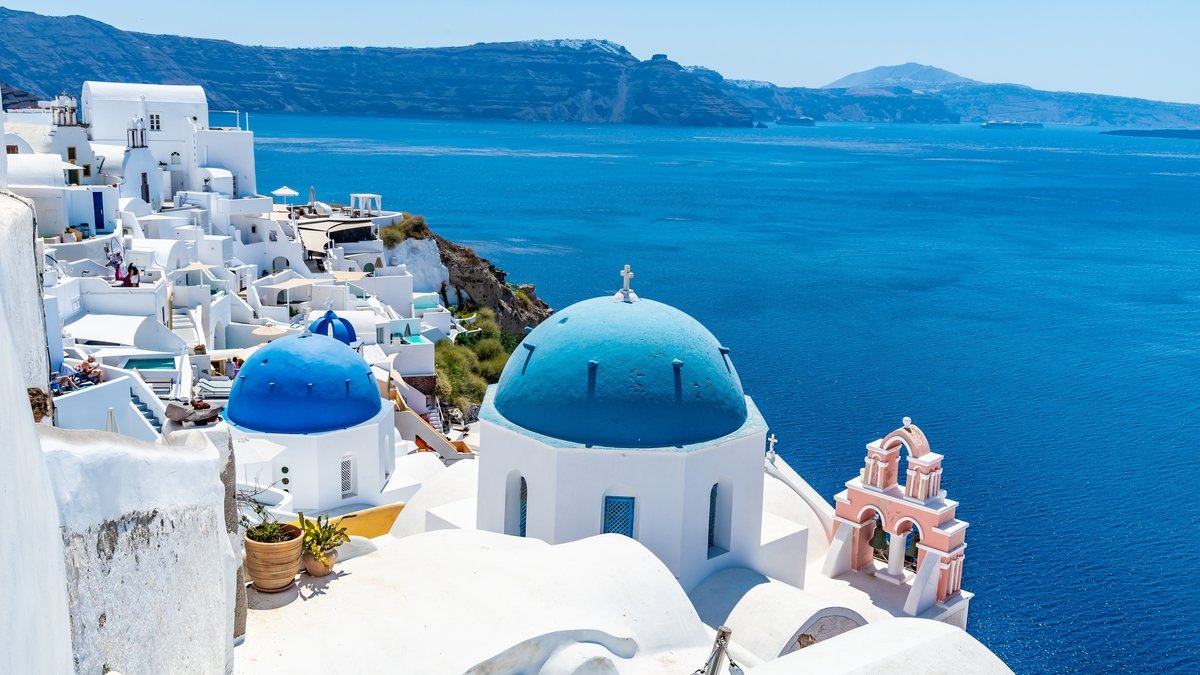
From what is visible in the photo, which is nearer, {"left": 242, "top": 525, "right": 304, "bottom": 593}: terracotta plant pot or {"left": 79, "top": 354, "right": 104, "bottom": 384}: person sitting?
{"left": 242, "top": 525, "right": 304, "bottom": 593}: terracotta plant pot

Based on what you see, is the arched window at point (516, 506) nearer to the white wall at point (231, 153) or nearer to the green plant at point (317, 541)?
the green plant at point (317, 541)

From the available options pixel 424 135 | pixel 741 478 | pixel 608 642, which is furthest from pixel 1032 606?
pixel 424 135

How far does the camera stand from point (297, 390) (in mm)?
16250

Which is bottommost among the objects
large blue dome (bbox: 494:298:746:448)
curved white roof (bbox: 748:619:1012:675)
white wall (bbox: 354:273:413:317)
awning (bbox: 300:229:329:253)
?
white wall (bbox: 354:273:413:317)

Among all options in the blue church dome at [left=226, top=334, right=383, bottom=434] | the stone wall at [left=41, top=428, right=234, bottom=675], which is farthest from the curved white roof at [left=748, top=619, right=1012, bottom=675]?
the blue church dome at [left=226, top=334, right=383, bottom=434]

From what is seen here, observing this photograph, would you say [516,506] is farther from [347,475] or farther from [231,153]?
[231,153]

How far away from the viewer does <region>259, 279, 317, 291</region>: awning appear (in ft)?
113

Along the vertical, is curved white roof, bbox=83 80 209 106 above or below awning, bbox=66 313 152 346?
above

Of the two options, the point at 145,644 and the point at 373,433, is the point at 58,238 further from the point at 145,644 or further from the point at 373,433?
the point at 145,644

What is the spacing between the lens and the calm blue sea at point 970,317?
2442 centimetres

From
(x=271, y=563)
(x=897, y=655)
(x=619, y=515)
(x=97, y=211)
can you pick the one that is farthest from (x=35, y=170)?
(x=897, y=655)

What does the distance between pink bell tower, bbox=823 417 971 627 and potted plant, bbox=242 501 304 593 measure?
8144 mm

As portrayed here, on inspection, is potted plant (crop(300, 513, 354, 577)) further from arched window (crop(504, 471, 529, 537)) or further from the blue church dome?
the blue church dome

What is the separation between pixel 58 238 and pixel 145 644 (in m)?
25.1
